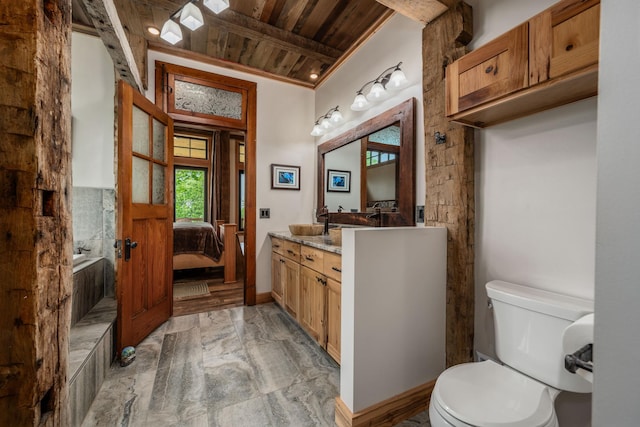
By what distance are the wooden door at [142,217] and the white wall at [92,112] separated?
18.2 inches

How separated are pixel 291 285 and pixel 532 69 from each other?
2.22 m

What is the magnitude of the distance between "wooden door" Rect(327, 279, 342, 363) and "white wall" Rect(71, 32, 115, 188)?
7.42 ft

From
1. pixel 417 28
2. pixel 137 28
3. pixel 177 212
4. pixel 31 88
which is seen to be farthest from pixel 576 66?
pixel 177 212

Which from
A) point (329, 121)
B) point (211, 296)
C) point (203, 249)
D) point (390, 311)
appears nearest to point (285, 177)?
point (329, 121)

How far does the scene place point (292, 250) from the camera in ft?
7.94

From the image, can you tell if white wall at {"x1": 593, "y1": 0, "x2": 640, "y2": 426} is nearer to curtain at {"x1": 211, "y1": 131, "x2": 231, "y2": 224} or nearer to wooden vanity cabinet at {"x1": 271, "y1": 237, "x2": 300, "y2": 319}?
wooden vanity cabinet at {"x1": 271, "y1": 237, "x2": 300, "y2": 319}

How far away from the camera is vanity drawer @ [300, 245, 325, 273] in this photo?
74.6 inches

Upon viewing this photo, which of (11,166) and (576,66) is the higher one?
(576,66)

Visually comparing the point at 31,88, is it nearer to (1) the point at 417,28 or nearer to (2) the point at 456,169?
(2) the point at 456,169

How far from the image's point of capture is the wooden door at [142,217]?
182 centimetres

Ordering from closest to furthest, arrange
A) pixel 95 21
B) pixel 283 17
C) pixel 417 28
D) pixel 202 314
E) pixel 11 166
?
pixel 11 166 < pixel 95 21 < pixel 417 28 < pixel 283 17 < pixel 202 314

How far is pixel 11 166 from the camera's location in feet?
1.91

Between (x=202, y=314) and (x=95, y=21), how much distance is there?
2.54 meters

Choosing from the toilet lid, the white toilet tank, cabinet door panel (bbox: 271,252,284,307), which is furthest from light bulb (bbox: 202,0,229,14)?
the toilet lid
